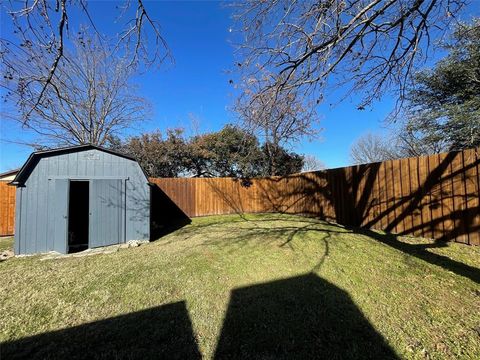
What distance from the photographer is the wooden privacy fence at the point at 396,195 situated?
→ 4.89m

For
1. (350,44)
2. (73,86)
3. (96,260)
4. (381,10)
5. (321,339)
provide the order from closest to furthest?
(321,339), (381,10), (350,44), (96,260), (73,86)

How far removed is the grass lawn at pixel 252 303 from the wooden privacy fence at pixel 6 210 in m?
5.32

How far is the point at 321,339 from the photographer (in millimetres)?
2449

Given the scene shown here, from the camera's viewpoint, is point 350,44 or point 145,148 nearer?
point 350,44

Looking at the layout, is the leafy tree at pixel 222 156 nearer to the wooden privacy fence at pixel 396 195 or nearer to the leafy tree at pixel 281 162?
the leafy tree at pixel 281 162

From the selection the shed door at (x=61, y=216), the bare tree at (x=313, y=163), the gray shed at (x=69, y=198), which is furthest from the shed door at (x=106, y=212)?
the bare tree at (x=313, y=163)

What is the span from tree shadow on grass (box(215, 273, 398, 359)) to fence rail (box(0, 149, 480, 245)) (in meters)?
3.62

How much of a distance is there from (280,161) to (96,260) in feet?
44.2

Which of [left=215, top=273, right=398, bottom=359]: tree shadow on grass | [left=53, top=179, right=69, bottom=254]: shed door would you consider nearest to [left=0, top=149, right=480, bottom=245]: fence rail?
[left=215, top=273, right=398, bottom=359]: tree shadow on grass

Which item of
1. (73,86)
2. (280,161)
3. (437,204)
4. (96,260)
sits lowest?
(96,260)

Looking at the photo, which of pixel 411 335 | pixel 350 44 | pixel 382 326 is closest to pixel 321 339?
pixel 382 326

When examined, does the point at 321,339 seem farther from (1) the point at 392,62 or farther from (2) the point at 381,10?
(1) the point at 392,62

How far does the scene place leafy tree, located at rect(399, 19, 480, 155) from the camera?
905 cm

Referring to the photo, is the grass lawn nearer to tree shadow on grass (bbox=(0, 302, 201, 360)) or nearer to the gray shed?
tree shadow on grass (bbox=(0, 302, 201, 360))
